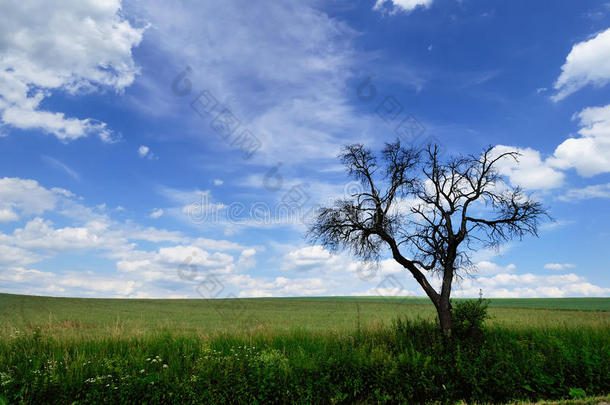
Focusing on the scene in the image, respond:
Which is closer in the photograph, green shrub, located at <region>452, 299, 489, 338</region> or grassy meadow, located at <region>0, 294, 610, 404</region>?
grassy meadow, located at <region>0, 294, 610, 404</region>

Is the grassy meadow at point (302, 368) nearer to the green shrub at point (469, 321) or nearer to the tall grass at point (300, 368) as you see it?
the tall grass at point (300, 368)

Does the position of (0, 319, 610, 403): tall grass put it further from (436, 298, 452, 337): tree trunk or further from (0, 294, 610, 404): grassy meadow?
(436, 298, 452, 337): tree trunk

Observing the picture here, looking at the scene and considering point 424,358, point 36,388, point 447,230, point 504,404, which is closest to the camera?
point 36,388

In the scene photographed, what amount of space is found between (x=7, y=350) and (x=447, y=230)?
17.9 m

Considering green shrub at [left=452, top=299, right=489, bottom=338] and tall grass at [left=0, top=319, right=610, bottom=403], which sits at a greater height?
green shrub at [left=452, top=299, right=489, bottom=338]

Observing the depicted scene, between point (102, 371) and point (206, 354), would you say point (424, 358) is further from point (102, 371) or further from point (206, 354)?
point (102, 371)

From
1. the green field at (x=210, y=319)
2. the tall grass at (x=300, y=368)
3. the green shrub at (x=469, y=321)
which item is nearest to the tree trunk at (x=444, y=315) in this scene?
the green shrub at (x=469, y=321)

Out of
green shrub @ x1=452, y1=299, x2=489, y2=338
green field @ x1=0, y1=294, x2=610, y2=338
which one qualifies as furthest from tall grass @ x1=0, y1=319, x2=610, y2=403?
green field @ x1=0, y1=294, x2=610, y2=338

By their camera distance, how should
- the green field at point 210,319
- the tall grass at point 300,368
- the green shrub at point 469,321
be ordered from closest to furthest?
the tall grass at point 300,368, the green shrub at point 469,321, the green field at point 210,319

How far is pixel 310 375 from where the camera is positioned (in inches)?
479

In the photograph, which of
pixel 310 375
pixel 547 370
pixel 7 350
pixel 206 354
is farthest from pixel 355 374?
pixel 7 350

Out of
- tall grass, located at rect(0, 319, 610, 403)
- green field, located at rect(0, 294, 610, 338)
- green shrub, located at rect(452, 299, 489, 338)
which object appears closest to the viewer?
tall grass, located at rect(0, 319, 610, 403)

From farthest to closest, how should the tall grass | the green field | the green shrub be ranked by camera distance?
the green field → the green shrub → the tall grass

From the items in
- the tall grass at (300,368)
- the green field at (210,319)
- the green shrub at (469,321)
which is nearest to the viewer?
the tall grass at (300,368)
